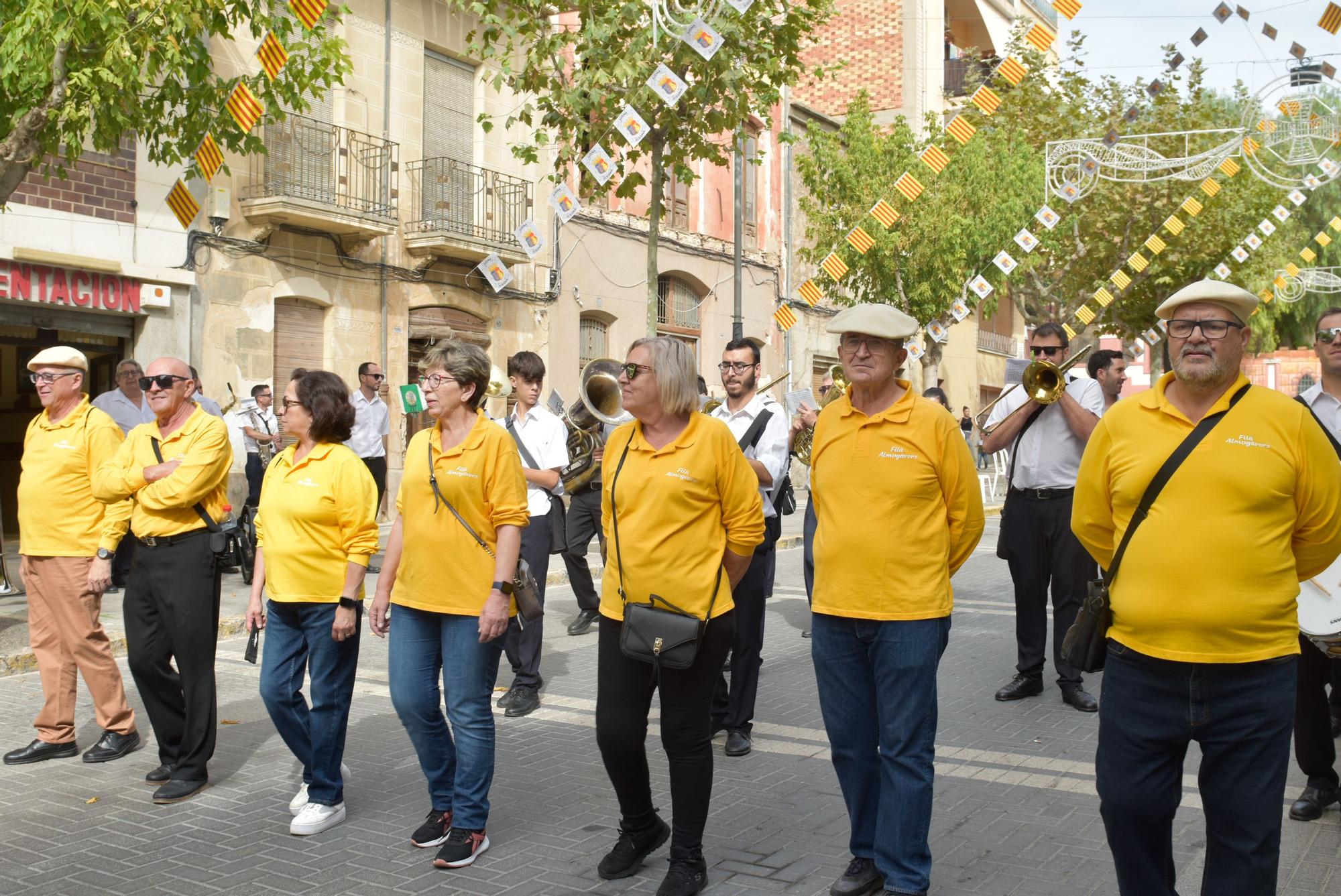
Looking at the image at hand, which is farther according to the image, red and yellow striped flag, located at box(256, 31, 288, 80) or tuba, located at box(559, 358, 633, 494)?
red and yellow striped flag, located at box(256, 31, 288, 80)

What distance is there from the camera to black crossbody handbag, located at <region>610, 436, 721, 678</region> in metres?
4.38

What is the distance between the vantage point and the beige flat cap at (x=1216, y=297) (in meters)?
3.46

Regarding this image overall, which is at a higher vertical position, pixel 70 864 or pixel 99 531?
pixel 99 531

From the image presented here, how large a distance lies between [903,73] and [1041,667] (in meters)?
33.4

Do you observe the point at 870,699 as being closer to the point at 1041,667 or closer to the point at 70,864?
the point at 70,864

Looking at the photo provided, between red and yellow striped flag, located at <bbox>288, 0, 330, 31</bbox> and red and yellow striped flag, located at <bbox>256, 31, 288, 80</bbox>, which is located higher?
red and yellow striped flag, located at <bbox>288, 0, 330, 31</bbox>

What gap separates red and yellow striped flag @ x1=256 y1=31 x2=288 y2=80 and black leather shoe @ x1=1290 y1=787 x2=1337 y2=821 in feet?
28.4

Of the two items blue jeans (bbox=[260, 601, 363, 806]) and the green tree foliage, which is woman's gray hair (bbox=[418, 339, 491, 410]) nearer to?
blue jeans (bbox=[260, 601, 363, 806])

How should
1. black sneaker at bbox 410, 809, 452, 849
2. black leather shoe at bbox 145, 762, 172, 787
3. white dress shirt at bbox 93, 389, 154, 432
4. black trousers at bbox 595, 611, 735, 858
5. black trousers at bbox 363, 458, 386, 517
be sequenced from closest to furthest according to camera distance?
black trousers at bbox 595, 611, 735, 858 < black sneaker at bbox 410, 809, 452, 849 < black leather shoe at bbox 145, 762, 172, 787 < white dress shirt at bbox 93, 389, 154, 432 < black trousers at bbox 363, 458, 386, 517

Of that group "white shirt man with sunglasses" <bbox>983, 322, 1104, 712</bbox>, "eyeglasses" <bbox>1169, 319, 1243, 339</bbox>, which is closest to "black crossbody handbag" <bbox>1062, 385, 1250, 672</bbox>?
"eyeglasses" <bbox>1169, 319, 1243, 339</bbox>

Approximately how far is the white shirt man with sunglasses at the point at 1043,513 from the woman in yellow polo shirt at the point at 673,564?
10.1 ft

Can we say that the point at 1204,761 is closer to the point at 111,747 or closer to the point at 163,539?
the point at 163,539

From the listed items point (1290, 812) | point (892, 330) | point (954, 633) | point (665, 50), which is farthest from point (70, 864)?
point (665, 50)

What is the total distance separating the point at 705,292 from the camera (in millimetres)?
27266
